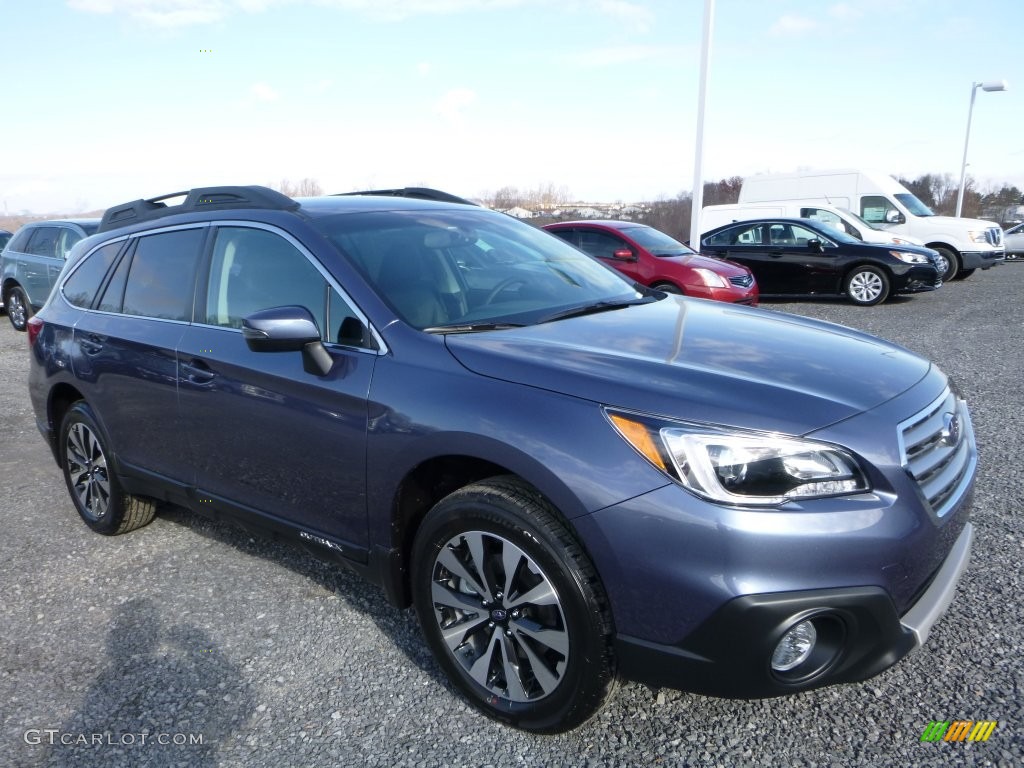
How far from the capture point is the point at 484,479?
8.11 ft

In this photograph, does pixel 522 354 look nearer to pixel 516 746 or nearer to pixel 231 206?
pixel 516 746

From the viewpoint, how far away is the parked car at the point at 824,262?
1268 centimetres

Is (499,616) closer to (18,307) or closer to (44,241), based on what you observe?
(44,241)

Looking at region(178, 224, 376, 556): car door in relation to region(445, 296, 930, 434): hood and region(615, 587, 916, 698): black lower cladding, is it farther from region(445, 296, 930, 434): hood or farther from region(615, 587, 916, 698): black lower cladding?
region(615, 587, 916, 698): black lower cladding

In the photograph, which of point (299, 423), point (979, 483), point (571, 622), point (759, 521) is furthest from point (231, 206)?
point (979, 483)

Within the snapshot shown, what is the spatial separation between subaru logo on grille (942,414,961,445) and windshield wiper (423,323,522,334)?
55.9 inches

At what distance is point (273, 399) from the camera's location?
2973mm

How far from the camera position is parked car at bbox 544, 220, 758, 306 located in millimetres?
10523

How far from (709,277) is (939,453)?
8400 mm

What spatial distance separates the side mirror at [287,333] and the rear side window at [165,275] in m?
0.94

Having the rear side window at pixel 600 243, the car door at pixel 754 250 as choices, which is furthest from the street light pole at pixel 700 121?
the rear side window at pixel 600 243

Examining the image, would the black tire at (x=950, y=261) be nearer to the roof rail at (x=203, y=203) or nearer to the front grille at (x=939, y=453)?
the front grille at (x=939, y=453)

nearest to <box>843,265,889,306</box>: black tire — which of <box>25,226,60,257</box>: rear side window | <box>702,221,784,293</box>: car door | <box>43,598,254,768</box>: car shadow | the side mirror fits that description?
<box>702,221,784,293</box>: car door

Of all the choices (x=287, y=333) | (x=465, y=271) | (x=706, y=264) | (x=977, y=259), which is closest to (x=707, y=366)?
(x=465, y=271)
